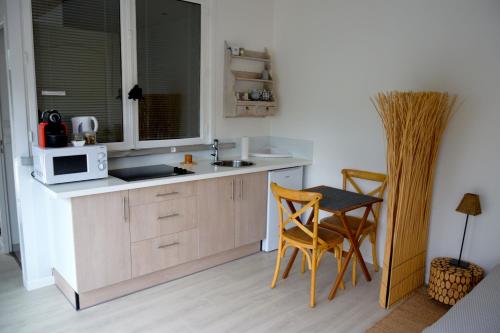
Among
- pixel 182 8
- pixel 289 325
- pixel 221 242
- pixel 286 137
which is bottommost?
pixel 289 325

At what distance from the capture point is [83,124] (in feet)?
9.59

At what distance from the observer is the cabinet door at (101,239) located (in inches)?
103

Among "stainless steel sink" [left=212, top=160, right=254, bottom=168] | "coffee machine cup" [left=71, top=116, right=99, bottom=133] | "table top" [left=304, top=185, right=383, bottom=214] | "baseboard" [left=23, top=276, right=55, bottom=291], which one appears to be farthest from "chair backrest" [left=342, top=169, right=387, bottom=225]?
"baseboard" [left=23, top=276, right=55, bottom=291]

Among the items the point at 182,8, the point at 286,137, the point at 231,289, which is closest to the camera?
the point at 231,289

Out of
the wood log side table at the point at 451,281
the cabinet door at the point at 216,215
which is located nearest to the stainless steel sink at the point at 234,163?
the cabinet door at the point at 216,215

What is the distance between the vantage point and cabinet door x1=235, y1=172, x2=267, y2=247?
3.55 meters

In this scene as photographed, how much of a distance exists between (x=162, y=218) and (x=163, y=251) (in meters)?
0.28

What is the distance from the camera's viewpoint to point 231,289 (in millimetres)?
3102

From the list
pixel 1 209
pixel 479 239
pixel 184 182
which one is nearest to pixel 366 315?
pixel 479 239

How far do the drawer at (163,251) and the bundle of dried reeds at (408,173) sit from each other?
1.58 metres

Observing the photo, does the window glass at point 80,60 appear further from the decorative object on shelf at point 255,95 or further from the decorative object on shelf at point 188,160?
the decorative object on shelf at point 255,95

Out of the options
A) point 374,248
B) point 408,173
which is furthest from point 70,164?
point 374,248

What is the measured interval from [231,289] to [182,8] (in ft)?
8.70

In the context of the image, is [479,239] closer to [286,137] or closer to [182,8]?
[286,137]
